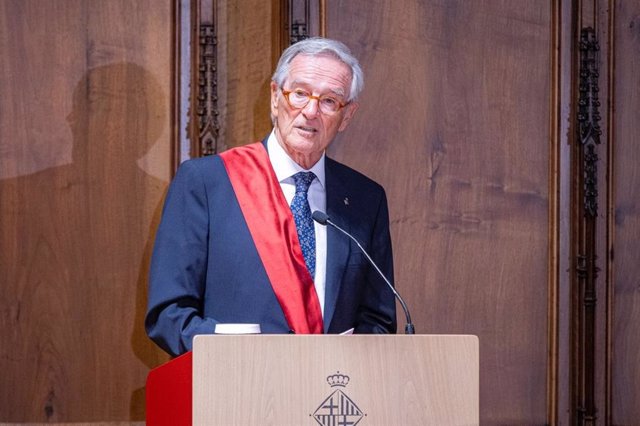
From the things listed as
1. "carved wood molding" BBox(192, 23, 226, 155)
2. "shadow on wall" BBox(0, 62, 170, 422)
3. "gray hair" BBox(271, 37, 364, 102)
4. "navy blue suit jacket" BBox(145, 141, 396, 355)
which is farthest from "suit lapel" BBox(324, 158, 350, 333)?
"shadow on wall" BBox(0, 62, 170, 422)

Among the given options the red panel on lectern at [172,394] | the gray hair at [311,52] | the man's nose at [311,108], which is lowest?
the red panel on lectern at [172,394]

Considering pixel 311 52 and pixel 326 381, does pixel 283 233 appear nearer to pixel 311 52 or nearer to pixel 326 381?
pixel 311 52

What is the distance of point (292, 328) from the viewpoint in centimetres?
245

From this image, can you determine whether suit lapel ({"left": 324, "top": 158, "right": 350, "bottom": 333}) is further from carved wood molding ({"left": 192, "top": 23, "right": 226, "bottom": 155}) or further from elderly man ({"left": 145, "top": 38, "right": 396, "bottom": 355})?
carved wood molding ({"left": 192, "top": 23, "right": 226, "bottom": 155})

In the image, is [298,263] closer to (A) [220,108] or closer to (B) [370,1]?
(A) [220,108]

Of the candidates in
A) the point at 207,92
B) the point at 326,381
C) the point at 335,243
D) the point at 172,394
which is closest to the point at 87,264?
Answer: the point at 207,92

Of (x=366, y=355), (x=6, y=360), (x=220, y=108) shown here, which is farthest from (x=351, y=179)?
(x=6, y=360)

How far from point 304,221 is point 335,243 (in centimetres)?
10

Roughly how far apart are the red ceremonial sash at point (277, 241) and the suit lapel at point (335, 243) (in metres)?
0.04

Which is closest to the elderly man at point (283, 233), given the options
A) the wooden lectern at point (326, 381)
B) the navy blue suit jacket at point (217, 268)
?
the navy blue suit jacket at point (217, 268)

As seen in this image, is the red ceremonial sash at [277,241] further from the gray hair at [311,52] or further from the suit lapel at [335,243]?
the gray hair at [311,52]

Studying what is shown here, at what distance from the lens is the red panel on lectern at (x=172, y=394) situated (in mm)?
1863

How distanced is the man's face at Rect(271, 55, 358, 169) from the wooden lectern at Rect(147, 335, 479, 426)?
847 mm

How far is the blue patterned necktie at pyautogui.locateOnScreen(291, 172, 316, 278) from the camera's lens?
100 inches
